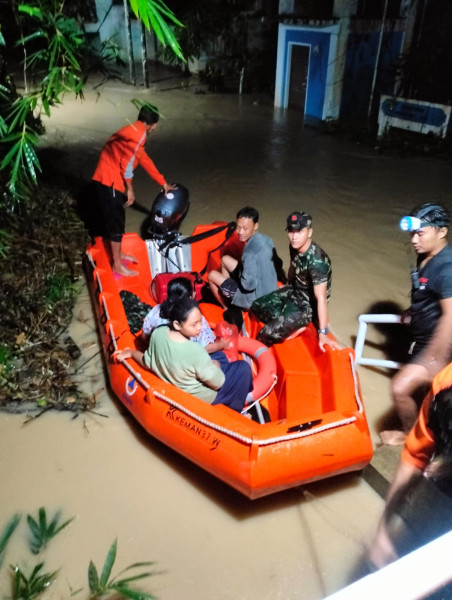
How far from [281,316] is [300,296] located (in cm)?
23

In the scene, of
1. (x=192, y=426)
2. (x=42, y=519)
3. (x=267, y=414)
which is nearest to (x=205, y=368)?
(x=192, y=426)

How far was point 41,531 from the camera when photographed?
2.78 metres

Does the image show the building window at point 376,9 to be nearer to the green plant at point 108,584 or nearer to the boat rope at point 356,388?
the boat rope at point 356,388

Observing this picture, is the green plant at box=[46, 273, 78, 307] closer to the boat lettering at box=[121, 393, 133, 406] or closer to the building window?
the boat lettering at box=[121, 393, 133, 406]

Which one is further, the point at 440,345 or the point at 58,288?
the point at 58,288

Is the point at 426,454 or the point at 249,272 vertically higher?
the point at 426,454

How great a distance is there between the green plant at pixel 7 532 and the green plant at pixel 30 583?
0.14 m

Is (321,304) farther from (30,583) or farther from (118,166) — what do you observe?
(30,583)

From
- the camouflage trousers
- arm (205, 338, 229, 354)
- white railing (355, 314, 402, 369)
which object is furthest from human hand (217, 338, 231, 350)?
white railing (355, 314, 402, 369)

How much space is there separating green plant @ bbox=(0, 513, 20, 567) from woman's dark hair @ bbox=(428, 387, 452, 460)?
2431 mm

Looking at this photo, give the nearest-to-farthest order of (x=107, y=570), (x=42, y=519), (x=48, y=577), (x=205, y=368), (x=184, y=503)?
(x=107, y=570), (x=48, y=577), (x=205, y=368), (x=42, y=519), (x=184, y=503)

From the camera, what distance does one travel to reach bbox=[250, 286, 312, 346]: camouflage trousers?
3.41m

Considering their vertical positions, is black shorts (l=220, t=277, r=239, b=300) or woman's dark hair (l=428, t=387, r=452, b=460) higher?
woman's dark hair (l=428, t=387, r=452, b=460)

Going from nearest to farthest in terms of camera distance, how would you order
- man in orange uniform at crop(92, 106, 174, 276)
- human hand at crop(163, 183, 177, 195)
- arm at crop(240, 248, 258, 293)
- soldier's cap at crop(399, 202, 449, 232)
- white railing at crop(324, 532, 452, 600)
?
white railing at crop(324, 532, 452, 600) < soldier's cap at crop(399, 202, 449, 232) < arm at crop(240, 248, 258, 293) < man in orange uniform at crop(92, 106, 174, 276) < human hand at crop(163, 183, 177, 195)
